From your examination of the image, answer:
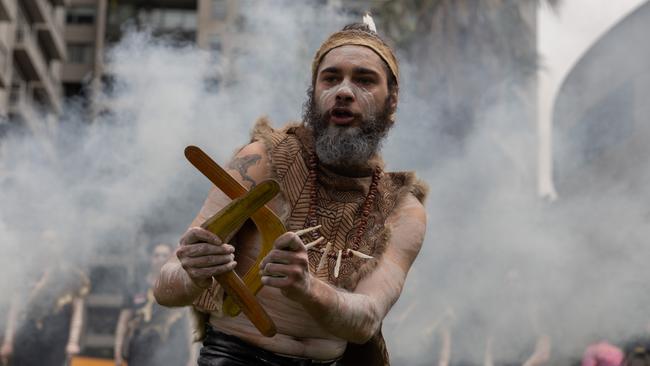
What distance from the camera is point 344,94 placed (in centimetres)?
355

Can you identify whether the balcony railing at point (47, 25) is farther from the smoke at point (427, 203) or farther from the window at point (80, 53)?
the smoke at point (427, 203)

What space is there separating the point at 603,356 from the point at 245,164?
359 inches

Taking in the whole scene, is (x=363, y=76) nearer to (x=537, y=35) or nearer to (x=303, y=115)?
(x=303, y=115)

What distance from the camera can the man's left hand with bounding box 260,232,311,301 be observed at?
2.76 meters

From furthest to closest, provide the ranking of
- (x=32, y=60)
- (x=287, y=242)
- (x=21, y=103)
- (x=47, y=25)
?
(x=47, y=25)
(x=32, y=60)
(x=21, y=103)
(x=287, y=242)

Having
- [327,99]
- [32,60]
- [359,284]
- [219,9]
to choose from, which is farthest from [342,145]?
[219,9]

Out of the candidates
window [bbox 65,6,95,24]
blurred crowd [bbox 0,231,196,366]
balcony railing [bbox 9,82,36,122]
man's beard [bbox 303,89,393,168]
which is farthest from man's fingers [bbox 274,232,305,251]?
window [bbox 65,6,95,24]

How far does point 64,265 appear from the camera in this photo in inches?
544

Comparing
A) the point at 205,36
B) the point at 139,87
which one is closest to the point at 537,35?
the point at 139,87

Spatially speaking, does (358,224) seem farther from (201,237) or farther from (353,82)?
(201,237)

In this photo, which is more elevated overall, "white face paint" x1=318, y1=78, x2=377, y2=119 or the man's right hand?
"white face paint" x1=318, y1=78, x2=377, y2=119

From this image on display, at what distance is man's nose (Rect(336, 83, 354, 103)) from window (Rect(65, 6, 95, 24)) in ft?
179

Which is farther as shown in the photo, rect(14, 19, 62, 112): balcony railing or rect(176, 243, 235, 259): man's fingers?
rect(14, 19, 62, 112): balcony railing

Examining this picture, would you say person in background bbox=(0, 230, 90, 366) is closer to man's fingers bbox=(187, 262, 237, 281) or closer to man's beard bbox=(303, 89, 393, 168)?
man's beard bbox=(303, 89, 393, 168)
